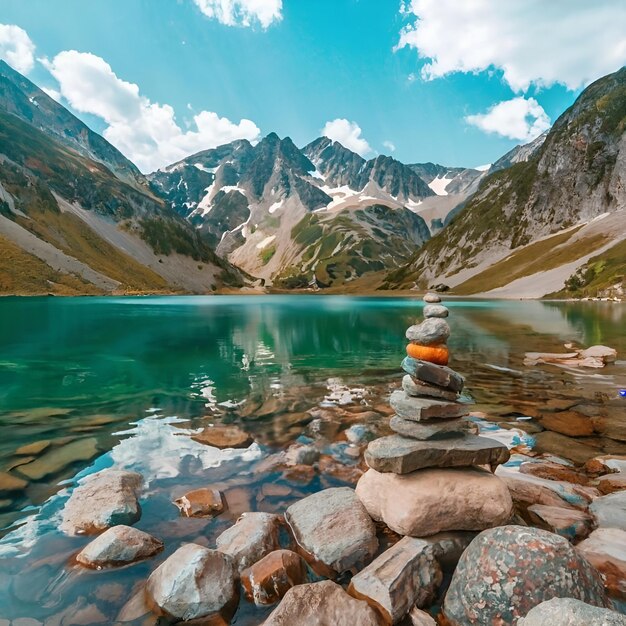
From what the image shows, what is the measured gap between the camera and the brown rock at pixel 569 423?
746 inches

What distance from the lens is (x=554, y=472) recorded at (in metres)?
14.1

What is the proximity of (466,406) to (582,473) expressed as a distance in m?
5.92

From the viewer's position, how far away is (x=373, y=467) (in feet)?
37.3

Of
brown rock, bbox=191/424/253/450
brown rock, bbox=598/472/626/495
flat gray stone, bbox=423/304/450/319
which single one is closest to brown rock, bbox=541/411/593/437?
brown rock, bbox=598/472/626/495

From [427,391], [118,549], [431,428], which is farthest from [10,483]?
[427,391]

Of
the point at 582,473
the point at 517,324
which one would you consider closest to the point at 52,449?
the point at 582,473

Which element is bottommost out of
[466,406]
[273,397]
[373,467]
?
[273,397]

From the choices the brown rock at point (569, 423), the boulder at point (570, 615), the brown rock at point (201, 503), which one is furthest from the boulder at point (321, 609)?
the brown rock at point (569, 423)

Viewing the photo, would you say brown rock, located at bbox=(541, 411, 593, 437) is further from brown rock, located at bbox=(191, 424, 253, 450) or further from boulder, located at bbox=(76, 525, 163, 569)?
boulder, located at bbox=(76, 525, 163, 569)

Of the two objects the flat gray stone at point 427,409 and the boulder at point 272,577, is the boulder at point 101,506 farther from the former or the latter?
the flat gray stone at point 427,409

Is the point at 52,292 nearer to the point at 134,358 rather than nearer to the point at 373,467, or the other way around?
the point at 134,358

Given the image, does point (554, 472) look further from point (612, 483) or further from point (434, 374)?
point (434, 374)

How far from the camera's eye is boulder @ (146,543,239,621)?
25.8 feet

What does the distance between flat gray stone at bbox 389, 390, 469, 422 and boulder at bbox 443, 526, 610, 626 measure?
439 centimetres
